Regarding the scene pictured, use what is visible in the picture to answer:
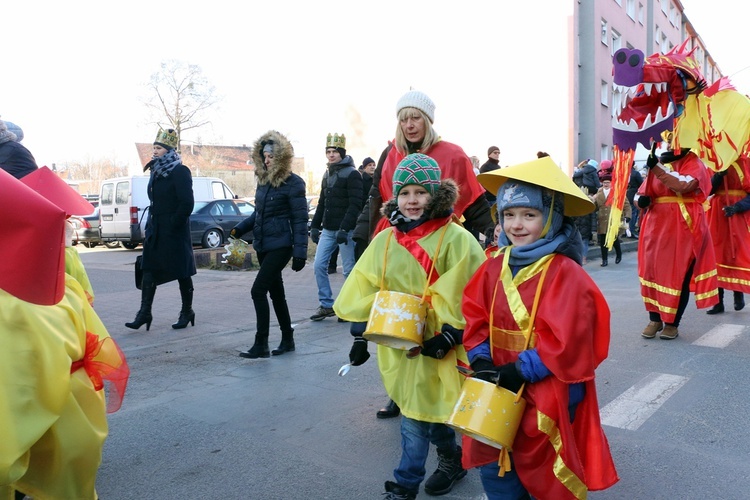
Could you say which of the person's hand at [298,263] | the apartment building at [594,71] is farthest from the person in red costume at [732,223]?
the apartment building at [594,71]

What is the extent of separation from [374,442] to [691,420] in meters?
1.95

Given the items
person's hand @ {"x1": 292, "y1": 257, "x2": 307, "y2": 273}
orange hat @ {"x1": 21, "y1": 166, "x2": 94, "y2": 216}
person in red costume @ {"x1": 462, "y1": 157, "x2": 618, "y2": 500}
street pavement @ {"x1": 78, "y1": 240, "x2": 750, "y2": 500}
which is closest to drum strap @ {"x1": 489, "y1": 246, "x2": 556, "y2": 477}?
person in red costume @ {"x1": 462, "y1": 157, "x2": 618, "y2": 500}

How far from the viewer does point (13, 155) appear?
596 cm

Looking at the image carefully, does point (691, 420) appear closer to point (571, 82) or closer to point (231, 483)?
point (231, 483)

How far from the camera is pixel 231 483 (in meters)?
3.52

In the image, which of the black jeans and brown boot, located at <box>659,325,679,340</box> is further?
brown boot, located at <box>659,325,679,340</box>

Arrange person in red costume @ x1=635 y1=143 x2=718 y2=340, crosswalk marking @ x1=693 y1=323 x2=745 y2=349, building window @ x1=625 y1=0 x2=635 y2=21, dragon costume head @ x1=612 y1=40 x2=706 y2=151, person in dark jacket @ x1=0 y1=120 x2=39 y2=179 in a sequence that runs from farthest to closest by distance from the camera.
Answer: building window @ x1=625 y1=0 x2=635 y2=21, crosswalk marking @ x1=693 y1=323 x2=745 y2=349, person in red costume @ x1=635 y1=143 x2=718 y2=340, person in dark jacket @ x1=0 y1=120 x2=39 y2=179, dragon costume head @ x1=612 y1=40 x2=706 y2=151

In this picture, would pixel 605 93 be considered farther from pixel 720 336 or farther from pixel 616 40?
pixel 720 336

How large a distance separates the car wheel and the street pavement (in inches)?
435

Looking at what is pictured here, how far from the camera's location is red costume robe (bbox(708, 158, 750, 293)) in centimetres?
713

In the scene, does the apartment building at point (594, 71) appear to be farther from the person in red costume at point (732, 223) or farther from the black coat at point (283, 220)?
the black coat at point (283, 220)

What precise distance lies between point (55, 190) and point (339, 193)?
542 cm

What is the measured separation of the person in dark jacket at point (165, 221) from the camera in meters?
7.09

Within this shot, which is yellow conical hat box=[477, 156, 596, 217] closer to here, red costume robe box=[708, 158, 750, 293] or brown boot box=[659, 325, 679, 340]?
brown boot box=[659, 325, 679, 340]
